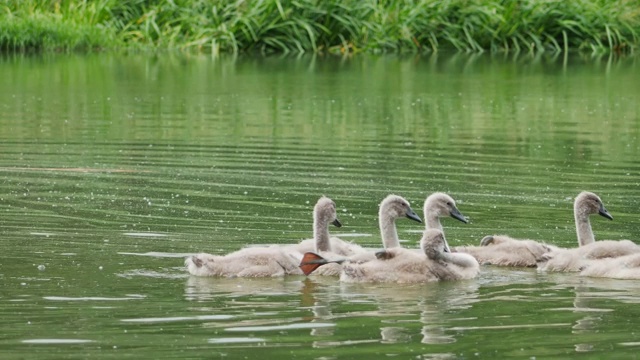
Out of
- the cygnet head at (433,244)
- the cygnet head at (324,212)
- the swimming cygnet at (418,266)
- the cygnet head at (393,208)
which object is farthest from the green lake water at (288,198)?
the cygnet head at (393,208)

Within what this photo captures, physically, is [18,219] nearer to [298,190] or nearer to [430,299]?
[298,190]

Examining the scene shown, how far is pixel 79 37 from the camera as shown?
3856 centimetres

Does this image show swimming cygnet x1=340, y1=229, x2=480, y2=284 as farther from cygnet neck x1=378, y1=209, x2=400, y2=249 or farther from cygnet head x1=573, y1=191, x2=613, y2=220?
cygnet head x1=573, y1=191, x2=613, y2=220

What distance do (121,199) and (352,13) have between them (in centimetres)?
2497

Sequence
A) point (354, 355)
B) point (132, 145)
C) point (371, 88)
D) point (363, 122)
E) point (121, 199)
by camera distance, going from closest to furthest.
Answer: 1. point (354, 355)
2. point (121, 199)
3. point (132, 145)
4. point (363, 122)
5. point (371, 88)

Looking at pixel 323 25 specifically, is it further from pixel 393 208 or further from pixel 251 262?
pixel 251 262

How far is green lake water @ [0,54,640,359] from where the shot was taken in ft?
31.3

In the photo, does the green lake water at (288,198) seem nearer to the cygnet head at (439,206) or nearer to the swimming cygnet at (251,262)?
the swimming cygnet at (251,262)

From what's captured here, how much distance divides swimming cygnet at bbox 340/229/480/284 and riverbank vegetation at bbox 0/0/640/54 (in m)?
27.3

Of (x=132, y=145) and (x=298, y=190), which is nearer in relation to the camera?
(x=298, y=190)

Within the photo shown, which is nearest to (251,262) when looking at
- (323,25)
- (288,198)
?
(288,198)

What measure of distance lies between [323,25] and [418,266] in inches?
1140

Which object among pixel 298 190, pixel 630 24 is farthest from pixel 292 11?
pixel 298 190

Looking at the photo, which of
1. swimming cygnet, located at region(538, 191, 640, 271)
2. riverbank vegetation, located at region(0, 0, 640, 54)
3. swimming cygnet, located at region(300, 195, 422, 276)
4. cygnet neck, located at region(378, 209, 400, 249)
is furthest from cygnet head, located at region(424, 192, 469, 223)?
riverbank vegetation, located at region(0, 0, 640, 54)
